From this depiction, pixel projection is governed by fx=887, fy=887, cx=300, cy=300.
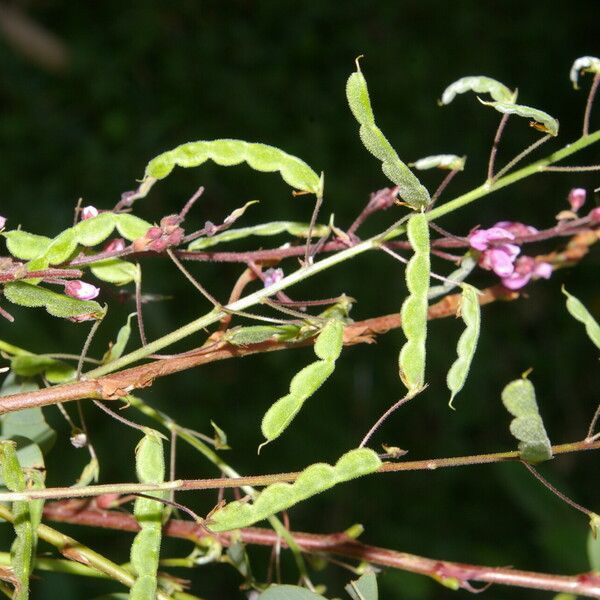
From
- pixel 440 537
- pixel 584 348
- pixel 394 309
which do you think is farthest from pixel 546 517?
pixel 584 348

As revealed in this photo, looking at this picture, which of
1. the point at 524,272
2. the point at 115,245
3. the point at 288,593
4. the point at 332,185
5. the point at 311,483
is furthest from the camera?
the point at 332,185

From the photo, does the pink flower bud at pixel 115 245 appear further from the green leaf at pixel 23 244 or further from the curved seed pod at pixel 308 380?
the curved seed pod at pixel 308 380

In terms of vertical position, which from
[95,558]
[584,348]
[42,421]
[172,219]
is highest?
[584,348]

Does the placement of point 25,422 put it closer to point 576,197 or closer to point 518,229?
point 518,229

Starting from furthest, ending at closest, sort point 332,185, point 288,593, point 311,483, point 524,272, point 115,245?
point 332,185
point 524,272
point 115,245
point 288,593
point 311,483

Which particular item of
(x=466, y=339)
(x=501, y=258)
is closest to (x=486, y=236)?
(x=501, y=258)

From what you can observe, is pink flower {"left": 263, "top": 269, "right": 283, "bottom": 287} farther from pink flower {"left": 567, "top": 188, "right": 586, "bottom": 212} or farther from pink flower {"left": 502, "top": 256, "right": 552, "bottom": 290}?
pink flower {"left": 567, "top": 188, "right": 586, "bottom": 212}

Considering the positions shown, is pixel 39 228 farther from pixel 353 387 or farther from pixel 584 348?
pixel 584 348
